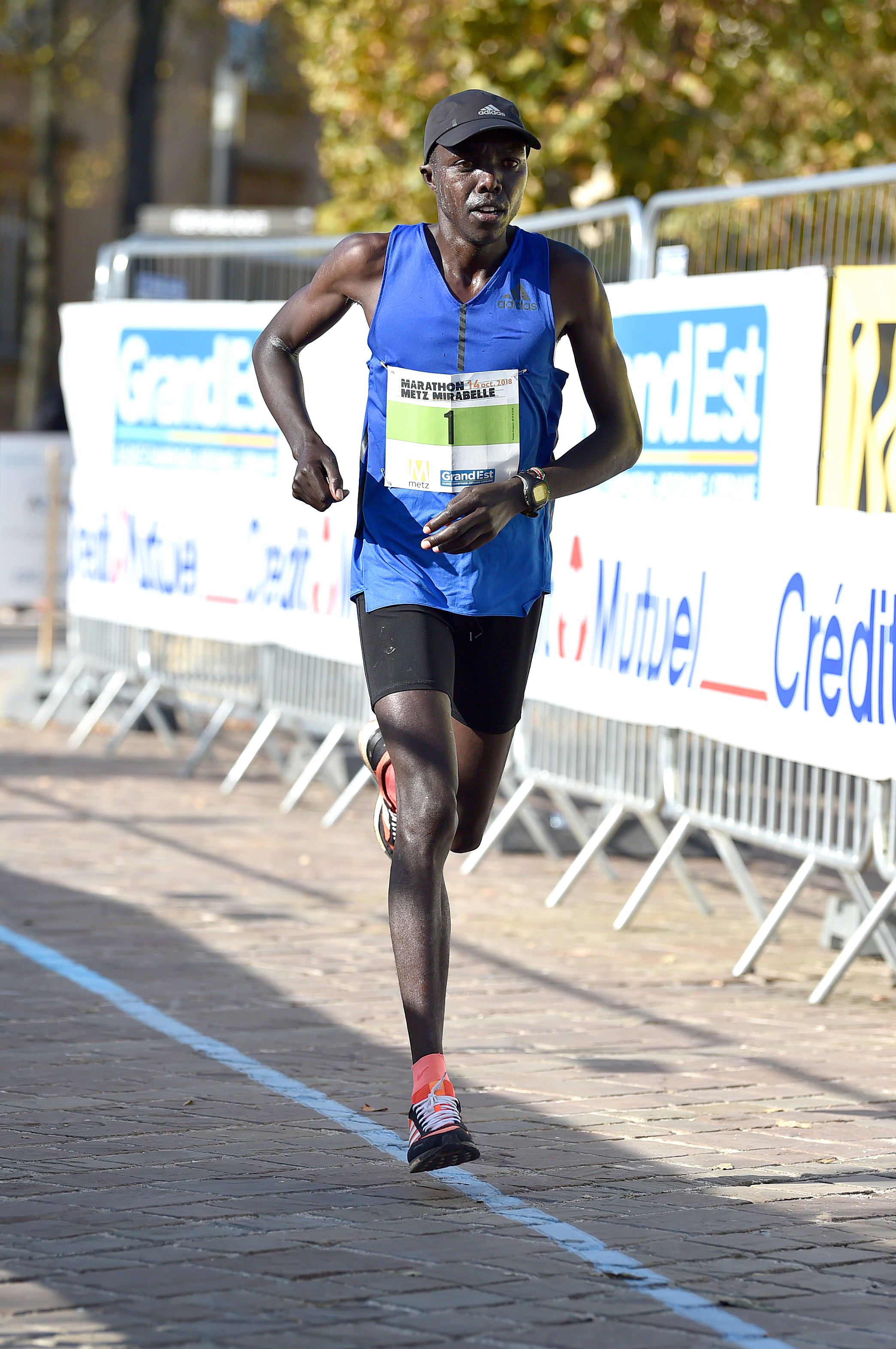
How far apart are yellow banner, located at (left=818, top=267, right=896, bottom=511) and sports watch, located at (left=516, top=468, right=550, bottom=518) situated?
7.72 feet

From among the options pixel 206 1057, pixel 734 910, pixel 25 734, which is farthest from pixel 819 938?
pixel 25 734

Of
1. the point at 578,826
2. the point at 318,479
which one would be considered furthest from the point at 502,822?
the point at 318,479

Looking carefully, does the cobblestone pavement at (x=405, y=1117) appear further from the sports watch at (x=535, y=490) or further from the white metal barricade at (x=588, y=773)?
the sports watch at (x=535, y=490)

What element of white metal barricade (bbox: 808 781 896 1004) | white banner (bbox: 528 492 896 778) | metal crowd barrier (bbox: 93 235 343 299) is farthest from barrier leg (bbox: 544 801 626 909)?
metal crowd barrier (bbox: 93 235 343 299)

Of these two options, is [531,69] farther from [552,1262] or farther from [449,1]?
[552,1262]

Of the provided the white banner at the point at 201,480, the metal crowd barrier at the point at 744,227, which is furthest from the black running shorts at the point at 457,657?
the white banner at the point at 201,480

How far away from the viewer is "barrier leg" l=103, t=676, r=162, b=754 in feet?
38.4

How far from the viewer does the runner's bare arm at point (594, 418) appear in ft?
14.7

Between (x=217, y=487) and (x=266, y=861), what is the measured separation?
2.44 metres

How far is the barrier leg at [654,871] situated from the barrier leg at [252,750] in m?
3.30

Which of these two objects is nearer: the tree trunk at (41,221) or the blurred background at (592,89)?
the blurred background at (592,89)

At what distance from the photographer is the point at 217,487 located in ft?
34.7

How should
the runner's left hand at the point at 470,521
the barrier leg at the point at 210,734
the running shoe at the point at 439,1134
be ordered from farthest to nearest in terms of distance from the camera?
the barrier leg at the point at 210,734, the runner's left hand at the point at 470,521, the running shoe at the point at 439,1134

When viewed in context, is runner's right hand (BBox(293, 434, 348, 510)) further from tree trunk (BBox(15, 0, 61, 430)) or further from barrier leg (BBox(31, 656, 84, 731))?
tree trunk (BBox(15, 0, 61, 430))
